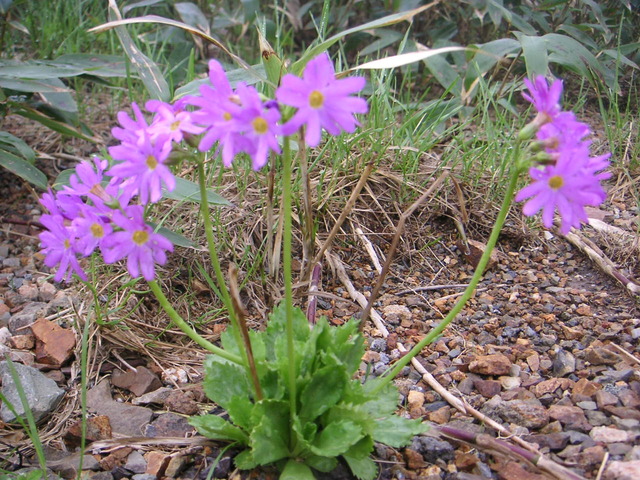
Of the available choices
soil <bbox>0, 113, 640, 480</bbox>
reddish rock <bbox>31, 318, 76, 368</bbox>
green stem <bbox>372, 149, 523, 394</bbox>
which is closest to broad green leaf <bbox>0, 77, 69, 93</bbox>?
soil <bbox>0, 113, 640, 480</bbox>

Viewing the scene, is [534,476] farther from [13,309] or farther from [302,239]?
[13,309]

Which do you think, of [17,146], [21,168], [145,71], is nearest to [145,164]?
[145,71]

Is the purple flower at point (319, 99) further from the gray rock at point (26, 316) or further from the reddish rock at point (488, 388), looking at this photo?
the gray rock at point (26, 316)

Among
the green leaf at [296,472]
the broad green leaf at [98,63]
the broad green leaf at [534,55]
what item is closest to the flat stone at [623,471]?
the green leaf at [296,472]

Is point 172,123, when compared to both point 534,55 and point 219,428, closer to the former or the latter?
point 219,428

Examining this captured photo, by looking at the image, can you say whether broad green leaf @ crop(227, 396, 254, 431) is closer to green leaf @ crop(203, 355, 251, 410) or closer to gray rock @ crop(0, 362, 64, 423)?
green leaf @ crop(203, 355, 251, 410)

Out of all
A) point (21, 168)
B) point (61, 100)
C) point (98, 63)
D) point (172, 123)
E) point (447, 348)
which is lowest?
point (447, 348)
